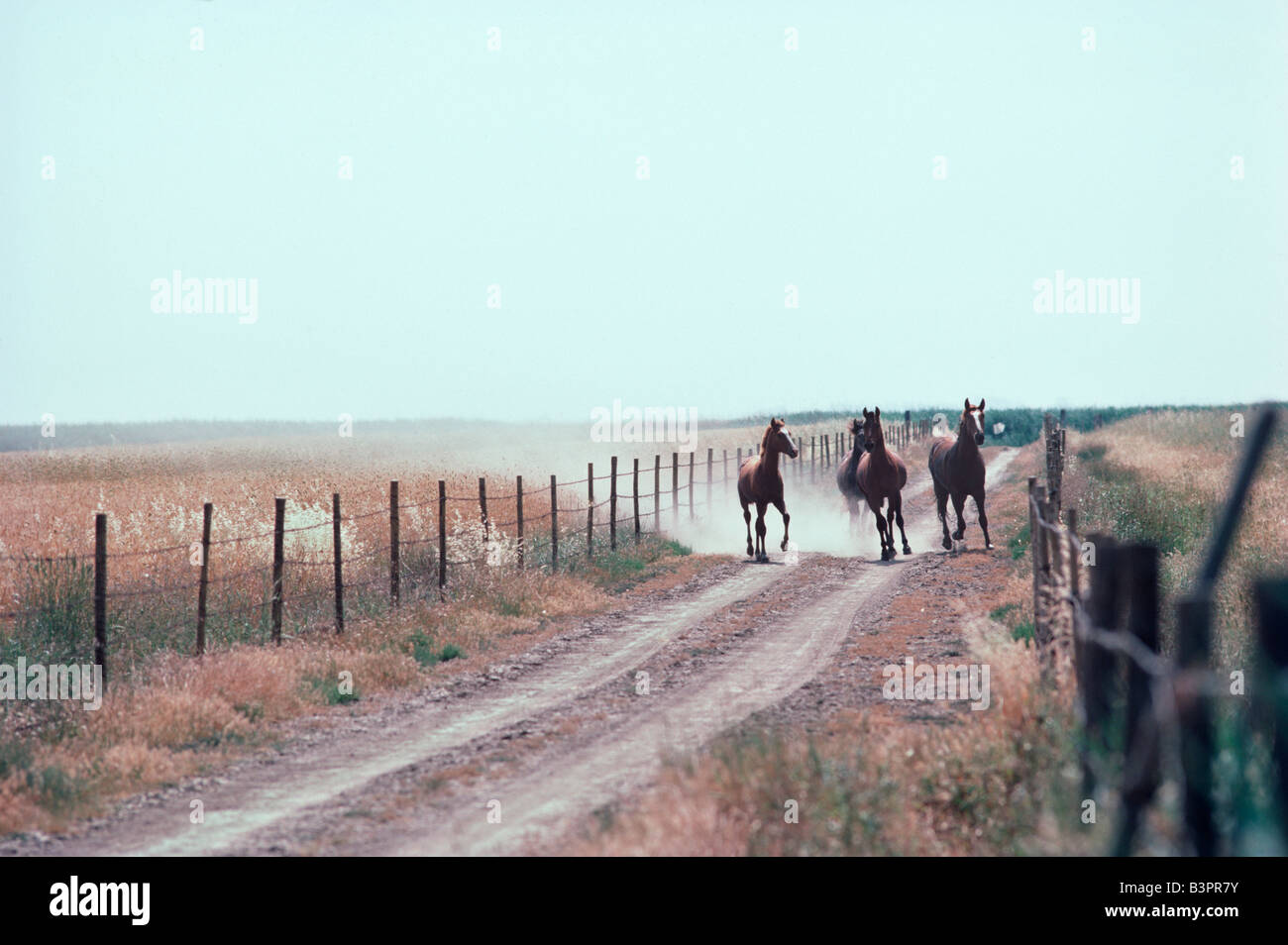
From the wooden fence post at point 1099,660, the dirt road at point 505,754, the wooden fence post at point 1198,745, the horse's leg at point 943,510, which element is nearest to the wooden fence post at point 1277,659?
the wooden fence post at point 1198,745

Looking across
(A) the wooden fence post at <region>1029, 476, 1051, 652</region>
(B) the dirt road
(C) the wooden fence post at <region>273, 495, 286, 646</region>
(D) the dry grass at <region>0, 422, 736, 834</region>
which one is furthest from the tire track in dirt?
(A) the wooden fence post at <region>1029, 476, 1051, 652</region>

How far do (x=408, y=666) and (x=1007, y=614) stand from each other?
24.7 ft

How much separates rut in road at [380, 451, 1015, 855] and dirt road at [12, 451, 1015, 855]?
19 mm

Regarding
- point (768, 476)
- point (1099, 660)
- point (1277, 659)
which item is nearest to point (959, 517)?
point (768, 476)

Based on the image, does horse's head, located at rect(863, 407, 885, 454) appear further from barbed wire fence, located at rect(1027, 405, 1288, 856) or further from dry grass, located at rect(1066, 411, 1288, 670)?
barbed wire fence, located at rect(1027, 405, 1288, 856)


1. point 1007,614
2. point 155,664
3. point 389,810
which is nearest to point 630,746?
point 389,810

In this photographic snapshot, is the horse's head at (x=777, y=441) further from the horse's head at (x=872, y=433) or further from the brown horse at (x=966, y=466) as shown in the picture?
the brown horse at (x=966, y=466)

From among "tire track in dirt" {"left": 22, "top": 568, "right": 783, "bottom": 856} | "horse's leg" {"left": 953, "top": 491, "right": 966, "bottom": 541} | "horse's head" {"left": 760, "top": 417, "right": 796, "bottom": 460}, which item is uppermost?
"horse's head" {"left": 760, "top": 417, "right": 796, "bottom": 460}

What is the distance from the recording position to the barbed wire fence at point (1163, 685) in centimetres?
383

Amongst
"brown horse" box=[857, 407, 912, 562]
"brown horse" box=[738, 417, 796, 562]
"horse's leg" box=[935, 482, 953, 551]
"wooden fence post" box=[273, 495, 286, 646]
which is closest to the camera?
"wooden fence post" box=[273, 495, 286, 646]

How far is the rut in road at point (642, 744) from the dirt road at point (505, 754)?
0.02m

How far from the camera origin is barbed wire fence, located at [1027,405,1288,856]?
3834 millimetres

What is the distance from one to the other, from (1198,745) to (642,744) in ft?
18.5
